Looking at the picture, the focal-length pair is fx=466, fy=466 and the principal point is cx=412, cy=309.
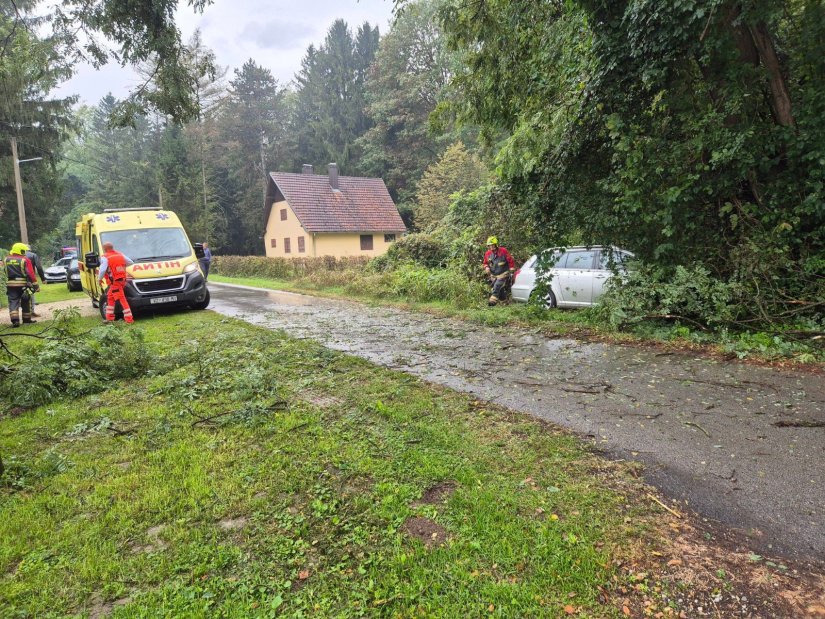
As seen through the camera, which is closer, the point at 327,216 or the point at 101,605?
the point at 101,605

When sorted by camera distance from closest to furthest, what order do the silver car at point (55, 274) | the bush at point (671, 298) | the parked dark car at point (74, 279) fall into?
the bush at point (671, 298), the parked dark car at point (74, 279), the silver car at point (55, 274)

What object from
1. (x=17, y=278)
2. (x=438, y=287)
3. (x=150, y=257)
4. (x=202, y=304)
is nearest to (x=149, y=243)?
(x=150, y=257)

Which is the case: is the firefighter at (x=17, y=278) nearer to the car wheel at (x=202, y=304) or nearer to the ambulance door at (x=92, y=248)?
the ambulance door at (x=92, y=248)

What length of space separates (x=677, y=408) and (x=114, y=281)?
36.1ft

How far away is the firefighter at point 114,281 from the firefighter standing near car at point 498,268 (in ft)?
27.7

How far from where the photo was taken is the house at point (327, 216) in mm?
33375

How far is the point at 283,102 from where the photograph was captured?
57.9 meters

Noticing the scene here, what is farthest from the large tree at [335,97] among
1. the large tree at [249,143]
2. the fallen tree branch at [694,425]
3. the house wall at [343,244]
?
the fallen tree branch at [694,425]

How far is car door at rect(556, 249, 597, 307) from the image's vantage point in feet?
33.6

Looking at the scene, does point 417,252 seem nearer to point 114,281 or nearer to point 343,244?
point 114,281

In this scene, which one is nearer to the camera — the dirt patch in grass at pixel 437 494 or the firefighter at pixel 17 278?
the dirt patch in grass at pixel 437 494

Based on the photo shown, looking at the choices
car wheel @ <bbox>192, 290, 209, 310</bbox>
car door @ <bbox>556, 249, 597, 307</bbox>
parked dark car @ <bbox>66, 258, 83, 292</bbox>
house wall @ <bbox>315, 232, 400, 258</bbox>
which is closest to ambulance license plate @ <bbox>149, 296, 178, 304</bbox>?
car wheel @ <bbox>192, 290, 209, 310</bbox>

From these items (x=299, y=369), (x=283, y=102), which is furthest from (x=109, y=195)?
(x=299, y=369)

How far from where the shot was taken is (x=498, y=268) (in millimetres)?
11758
